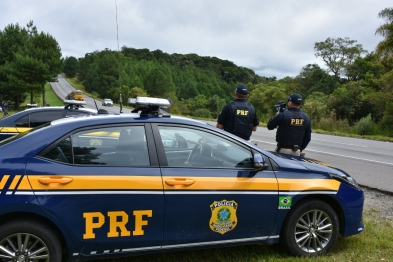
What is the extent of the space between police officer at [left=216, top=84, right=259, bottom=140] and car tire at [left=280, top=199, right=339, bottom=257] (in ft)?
7.53

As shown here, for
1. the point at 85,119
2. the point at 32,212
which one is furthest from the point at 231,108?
the point at 32,212

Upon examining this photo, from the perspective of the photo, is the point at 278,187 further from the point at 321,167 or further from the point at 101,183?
the point at 101,183

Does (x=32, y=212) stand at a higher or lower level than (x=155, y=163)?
lower

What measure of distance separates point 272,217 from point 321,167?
83cm

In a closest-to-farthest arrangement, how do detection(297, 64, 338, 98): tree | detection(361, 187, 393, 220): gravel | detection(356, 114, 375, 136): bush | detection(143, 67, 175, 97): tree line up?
detection(361, 187, 393, 220): gravel < detection(356, 114, 375, 136): bush < detection(297, 64, 338, 98): tree < detection(143, 67, 175, 97): tree

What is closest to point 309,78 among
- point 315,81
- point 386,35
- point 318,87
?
point 315,81

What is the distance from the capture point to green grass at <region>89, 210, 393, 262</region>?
140 inches

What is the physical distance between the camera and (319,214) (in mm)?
3631

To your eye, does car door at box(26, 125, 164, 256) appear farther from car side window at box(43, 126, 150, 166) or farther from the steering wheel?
the steering wheel

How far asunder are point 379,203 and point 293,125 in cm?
201

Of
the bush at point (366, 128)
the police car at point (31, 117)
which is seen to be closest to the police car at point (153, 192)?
the police car at point (31, 117)

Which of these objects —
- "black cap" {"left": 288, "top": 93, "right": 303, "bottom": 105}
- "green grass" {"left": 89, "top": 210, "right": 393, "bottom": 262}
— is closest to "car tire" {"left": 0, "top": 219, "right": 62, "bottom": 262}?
"green grass" {"left": 89, "top": 210, "right": 393, "bottom": 262}

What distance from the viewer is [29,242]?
285cm

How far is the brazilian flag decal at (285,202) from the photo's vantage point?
136 inches
